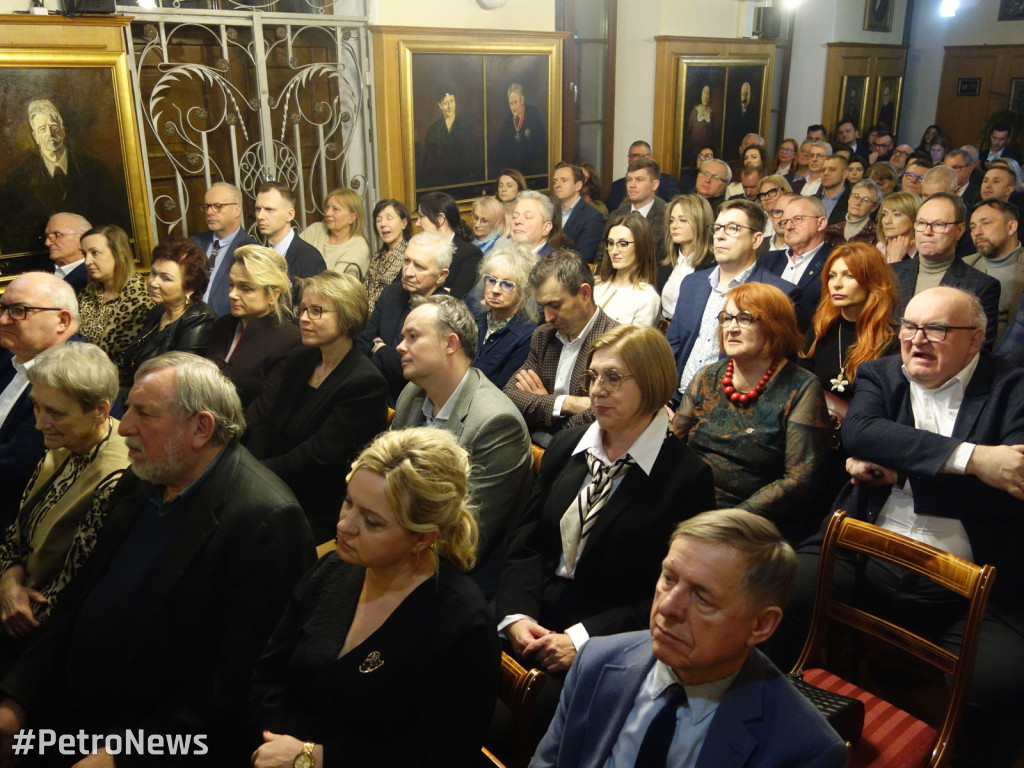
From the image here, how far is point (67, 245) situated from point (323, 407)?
9.37 ft

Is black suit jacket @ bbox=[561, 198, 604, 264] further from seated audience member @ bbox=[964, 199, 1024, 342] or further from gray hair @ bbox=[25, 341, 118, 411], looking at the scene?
gray hair @ bbox=[25, 341, 118, 411]

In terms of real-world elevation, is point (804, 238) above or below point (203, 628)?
above

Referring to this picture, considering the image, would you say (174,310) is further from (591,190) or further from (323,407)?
(591,190)

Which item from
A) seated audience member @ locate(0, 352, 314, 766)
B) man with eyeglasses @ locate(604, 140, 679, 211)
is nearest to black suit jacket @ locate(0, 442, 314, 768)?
seated audience member @ locate(0, 352, 314, 766)

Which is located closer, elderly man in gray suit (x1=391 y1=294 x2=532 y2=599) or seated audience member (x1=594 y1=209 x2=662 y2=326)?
elderly man in gray suit (x1=391 y1=294 x2=532 y2=599)

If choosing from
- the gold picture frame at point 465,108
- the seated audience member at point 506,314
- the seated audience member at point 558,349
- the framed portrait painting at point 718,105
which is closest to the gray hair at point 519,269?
the seated audience member at point 506,314

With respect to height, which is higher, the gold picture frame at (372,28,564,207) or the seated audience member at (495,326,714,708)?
the gold picture frame at (372,28,564,207)

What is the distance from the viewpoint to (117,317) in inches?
190

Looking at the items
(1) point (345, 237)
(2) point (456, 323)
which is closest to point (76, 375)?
(2) point (456, 323)

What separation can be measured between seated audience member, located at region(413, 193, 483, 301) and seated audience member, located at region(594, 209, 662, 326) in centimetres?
106

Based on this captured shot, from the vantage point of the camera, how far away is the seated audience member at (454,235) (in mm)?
5574

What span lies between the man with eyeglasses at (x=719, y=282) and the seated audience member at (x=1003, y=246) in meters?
1.59

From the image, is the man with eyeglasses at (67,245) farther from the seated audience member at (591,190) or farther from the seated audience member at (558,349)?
the seated audience member at (591,190)

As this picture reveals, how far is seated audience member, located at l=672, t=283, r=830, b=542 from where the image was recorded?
2973mm
